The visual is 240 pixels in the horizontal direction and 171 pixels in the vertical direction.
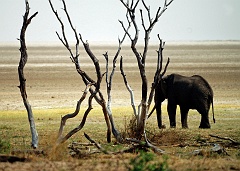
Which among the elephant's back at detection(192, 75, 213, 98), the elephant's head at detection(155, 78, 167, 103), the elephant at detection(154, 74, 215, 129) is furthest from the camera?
the elephant's head at detection(155, 78, 167, 103)

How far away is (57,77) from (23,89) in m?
30.2

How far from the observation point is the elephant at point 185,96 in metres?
22.1

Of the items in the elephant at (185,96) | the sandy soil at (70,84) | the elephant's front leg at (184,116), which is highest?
the elephant at (185,96)

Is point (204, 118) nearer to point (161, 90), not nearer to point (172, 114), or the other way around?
point (172, 114)

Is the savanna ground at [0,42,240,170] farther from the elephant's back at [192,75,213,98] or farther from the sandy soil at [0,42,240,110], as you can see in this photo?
the elephant's back at [192,75,213,98]

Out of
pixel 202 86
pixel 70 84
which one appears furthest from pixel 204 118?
pixel 70 84

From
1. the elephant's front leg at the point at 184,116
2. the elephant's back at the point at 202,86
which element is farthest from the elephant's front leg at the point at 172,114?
the elephant's back at the point at 202,86

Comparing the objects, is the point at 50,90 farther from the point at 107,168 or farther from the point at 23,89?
the point at 107,168

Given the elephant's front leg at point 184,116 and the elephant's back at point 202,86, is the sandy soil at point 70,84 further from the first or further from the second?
the elephant's back at point 202,86

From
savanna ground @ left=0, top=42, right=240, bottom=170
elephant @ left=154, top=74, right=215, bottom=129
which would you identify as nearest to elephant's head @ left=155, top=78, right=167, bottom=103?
elephant @ left=154, top=74, right=215, bottom=129

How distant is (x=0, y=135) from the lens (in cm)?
1898

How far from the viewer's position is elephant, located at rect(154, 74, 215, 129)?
22.1m

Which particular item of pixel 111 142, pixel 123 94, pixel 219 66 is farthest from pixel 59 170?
pixel 219 66

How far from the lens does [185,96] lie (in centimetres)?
2267
